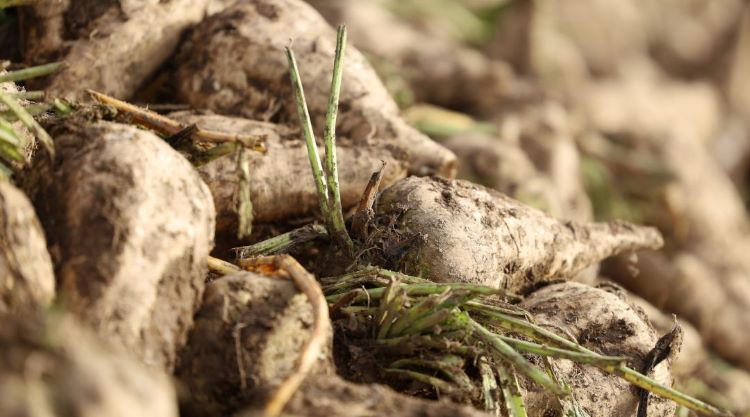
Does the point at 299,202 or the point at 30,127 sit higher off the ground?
the point at 30,127

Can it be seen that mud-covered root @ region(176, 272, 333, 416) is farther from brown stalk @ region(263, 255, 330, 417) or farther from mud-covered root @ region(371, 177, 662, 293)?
mud-covered root @ region(371, 177, 662, 293)

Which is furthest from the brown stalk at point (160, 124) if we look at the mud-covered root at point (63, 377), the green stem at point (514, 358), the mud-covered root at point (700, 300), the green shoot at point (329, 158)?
the mud-covered root at point (700, 300)

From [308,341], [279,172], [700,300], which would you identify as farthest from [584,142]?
[308,341]

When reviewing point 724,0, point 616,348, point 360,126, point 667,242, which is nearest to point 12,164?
point 360,126

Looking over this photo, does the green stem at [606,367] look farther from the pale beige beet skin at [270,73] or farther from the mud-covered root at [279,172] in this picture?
the pale beige beet skin at [270,73]

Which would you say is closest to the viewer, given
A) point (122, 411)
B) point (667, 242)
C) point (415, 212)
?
point (122, 411)

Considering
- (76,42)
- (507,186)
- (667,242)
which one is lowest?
(667,242)

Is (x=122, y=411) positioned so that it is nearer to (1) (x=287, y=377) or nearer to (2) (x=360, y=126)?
(1) (x=287, y=377)
